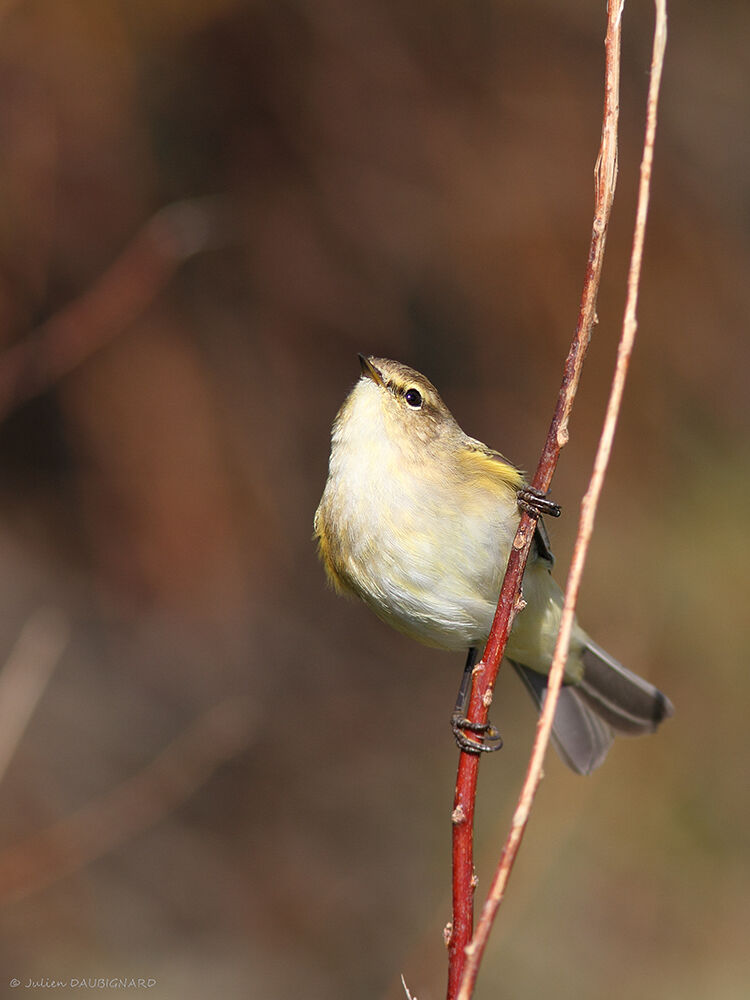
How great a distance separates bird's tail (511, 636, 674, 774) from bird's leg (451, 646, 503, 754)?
460 millimetres

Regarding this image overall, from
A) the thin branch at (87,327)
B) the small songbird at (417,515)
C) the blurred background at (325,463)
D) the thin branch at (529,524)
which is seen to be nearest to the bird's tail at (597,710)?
the small songbird at (417,515)

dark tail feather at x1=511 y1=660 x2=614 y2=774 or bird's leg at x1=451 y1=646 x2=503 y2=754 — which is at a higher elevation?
dark tail feather at x1=511 y1=660 x2=614 y2=774

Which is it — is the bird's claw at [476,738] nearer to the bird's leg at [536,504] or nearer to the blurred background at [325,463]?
the bird's leg at [536,504]

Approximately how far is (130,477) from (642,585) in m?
3.41

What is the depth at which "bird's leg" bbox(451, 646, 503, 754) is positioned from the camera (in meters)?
2.05

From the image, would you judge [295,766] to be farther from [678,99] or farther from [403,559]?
[678,99]

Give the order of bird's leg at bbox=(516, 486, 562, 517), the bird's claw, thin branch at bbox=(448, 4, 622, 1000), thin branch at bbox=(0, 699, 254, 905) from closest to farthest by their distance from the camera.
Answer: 1. thin branch at bbox=(448, 4, 622, 1000)
2. the bird's claw
3. bird's leg at bbox=(516, 486, 562, 517)
4. thin branch at bbox=(0, 699, 254, 905)

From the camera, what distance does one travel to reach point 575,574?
148 cm

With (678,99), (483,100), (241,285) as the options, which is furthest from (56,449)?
(678,99)

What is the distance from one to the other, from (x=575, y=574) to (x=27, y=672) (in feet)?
7.10

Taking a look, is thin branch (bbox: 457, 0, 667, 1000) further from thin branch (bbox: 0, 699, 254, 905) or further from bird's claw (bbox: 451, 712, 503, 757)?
thin branch (bbox: 0, 699, 254, 905)

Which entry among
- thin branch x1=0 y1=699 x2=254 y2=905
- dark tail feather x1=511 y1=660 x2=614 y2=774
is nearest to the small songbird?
dark tail feather x1=511 y1=660 x2=614 y2=774

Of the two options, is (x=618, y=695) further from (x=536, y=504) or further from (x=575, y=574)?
(x=575, y=574)

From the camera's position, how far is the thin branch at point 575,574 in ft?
4.64
